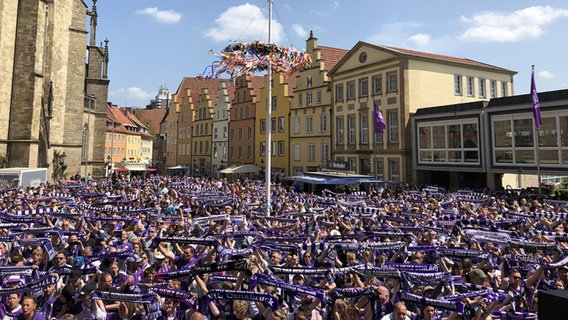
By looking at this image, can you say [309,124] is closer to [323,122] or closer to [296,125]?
[296,125]

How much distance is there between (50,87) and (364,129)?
25.0m

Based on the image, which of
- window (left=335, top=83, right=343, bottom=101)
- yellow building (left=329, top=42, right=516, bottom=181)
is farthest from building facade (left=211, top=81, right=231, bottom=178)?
yellow building (left=329, top=42, right=516, bottom=181)

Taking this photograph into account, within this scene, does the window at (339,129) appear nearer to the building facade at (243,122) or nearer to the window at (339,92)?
the window at (339,92)

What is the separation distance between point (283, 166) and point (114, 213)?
3180cm

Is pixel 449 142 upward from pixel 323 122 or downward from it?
downward

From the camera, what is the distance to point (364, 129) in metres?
35.4

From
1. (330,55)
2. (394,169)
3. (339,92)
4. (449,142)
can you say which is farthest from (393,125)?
(330,55)

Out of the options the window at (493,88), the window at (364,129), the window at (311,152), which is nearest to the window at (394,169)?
the window at (364,129)

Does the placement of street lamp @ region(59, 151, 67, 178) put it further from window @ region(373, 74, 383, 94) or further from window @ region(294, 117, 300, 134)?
window @ region(373, 74, 383, 94)

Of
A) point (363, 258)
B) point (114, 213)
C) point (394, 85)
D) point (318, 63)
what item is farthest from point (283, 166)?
point (363, 258)

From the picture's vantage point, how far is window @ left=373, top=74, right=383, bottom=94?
3372cm

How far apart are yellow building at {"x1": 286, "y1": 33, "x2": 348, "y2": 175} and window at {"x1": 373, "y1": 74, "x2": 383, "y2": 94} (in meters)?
5.72

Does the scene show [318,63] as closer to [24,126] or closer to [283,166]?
[283,166]

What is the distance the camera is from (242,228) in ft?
34.9
